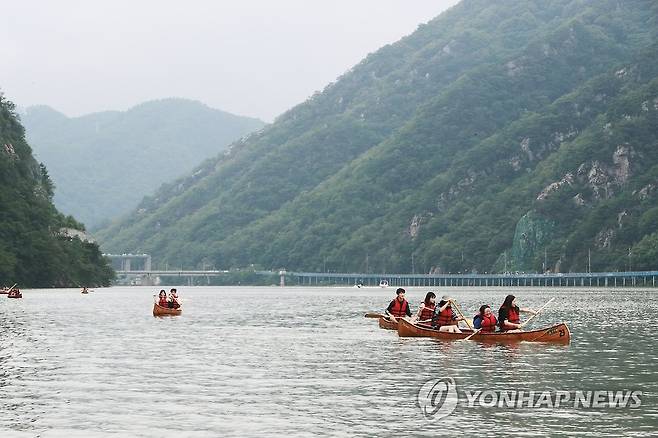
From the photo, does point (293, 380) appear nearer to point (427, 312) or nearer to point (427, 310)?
point (427, 310)

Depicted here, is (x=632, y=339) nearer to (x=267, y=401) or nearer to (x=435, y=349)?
(x=435, y=349)

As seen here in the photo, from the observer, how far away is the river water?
3684 cm

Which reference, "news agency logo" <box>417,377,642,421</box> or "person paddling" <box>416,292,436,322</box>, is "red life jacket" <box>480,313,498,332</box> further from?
"news agency logo" <box>417,377,642,421</box>

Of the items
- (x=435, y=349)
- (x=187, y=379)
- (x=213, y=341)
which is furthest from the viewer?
(x=213, y=341)

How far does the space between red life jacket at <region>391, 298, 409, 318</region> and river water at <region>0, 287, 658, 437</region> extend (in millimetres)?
1802

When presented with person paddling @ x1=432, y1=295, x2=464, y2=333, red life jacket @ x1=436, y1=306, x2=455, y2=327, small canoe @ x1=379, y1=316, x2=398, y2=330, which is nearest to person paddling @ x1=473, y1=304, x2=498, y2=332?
person paddling @ x1=432, y1=295, x2=464, y2=333

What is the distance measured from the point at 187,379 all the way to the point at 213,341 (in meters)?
24.4

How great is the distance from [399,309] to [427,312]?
795 cm

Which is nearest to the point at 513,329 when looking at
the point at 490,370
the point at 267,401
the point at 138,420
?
the point at 490,370

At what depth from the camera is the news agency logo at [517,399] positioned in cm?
4062

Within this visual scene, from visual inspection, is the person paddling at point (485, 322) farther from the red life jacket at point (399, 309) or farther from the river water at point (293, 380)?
the red life jacket at point (399, 309)

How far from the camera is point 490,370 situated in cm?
5331

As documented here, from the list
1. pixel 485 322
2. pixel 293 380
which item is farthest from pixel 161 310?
pixel 293 380

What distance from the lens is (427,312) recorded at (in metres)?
77.2
